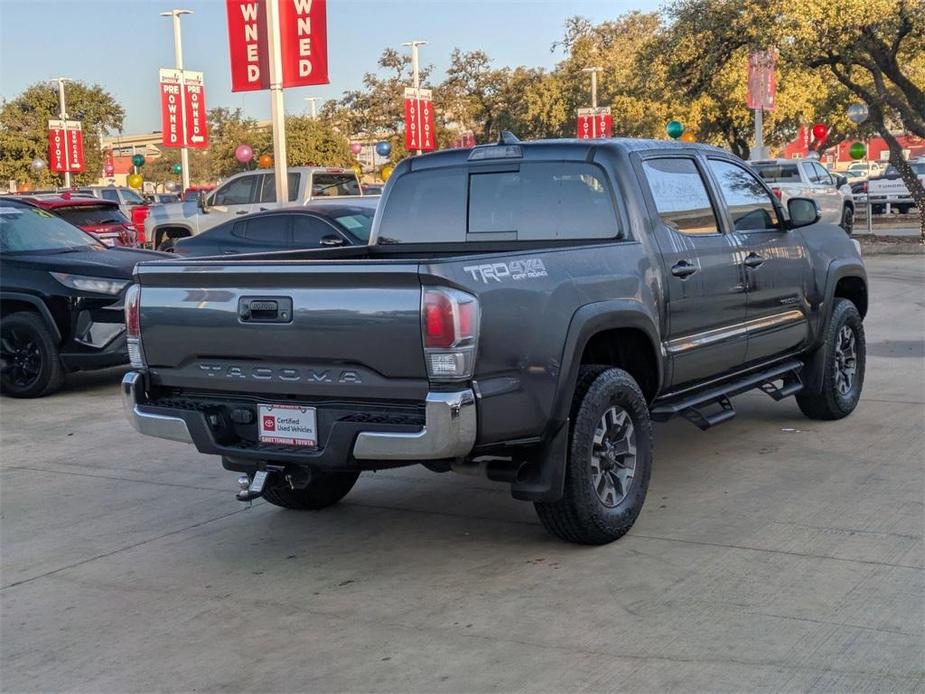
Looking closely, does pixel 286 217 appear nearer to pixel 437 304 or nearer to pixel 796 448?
pixel 796 448

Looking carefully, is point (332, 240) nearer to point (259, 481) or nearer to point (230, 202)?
point (259, 481)

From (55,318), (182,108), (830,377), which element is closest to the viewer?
(830,377)

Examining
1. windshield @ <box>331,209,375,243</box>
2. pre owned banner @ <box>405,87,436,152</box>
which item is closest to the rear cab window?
windshield @ <box>331,209,375,243</box>

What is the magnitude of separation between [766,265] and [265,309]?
3.42m

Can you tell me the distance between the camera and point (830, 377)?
25.5ft

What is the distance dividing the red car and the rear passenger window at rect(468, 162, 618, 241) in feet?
38.7

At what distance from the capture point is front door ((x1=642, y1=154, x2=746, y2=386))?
6.02 metres

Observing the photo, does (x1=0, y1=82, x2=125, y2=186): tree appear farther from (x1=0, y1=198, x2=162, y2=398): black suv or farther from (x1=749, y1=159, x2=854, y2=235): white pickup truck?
(x1=0, y1=198, x2=162, y2=398): black suv

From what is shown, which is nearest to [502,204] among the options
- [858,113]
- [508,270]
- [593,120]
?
[508,270]

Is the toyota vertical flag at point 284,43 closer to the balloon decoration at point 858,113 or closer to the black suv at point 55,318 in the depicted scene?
the black suv at point 55,318

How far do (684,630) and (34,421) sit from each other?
654 cm

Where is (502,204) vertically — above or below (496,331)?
above

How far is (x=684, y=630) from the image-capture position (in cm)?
435

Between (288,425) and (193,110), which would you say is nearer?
(288,425)
